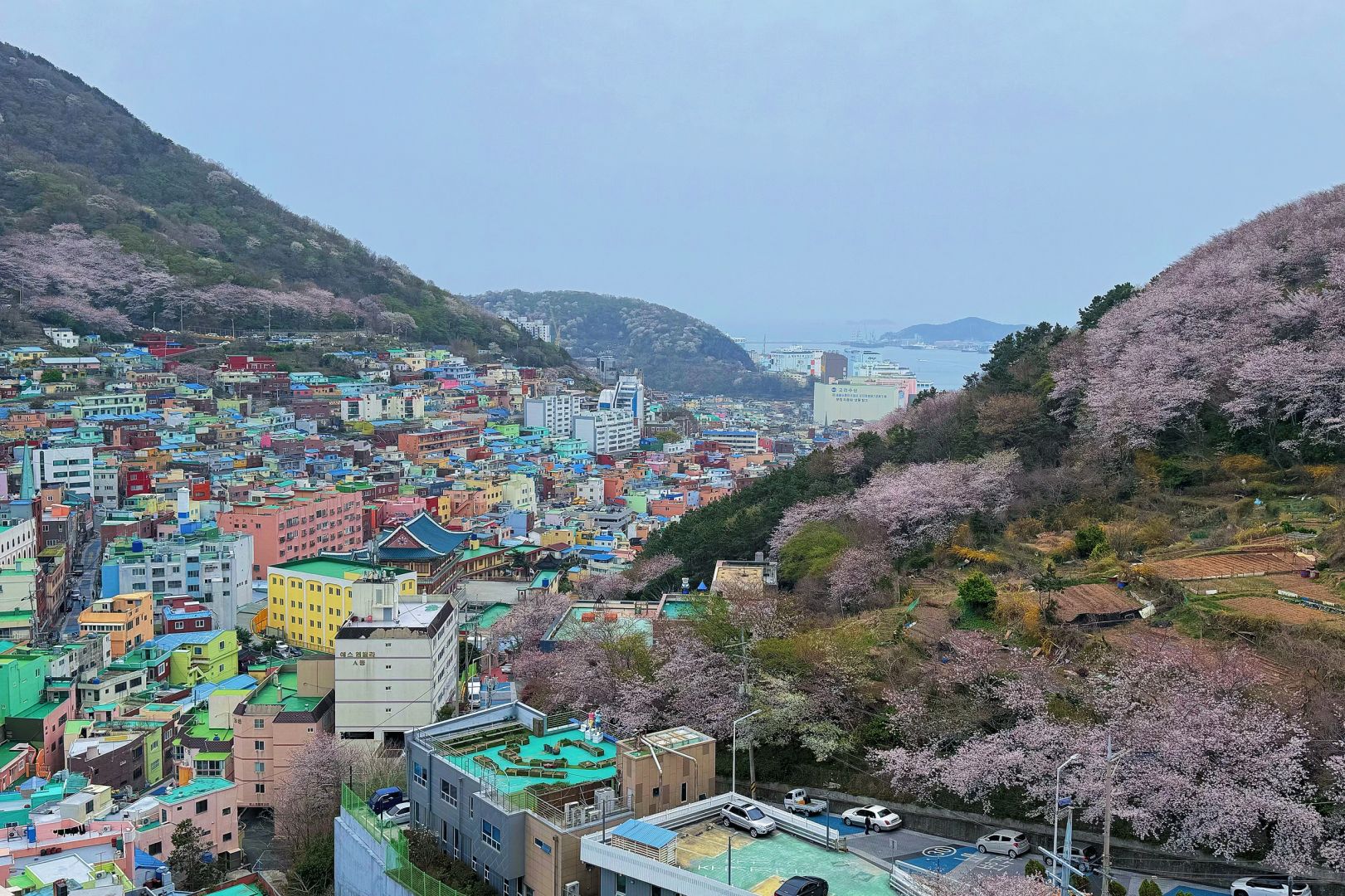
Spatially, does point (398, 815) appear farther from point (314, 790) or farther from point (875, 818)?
point (875, 818)

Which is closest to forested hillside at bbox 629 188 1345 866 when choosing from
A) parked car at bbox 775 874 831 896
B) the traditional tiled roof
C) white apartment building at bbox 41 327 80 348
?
parked car at bbox 775 874 831 896

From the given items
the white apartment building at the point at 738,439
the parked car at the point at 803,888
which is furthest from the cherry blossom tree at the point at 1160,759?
the white apartment building at the point at 738,439

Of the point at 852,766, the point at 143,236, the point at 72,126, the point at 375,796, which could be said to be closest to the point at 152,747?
the point at 375,796

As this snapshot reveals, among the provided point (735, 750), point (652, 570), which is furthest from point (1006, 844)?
point (652, 570)

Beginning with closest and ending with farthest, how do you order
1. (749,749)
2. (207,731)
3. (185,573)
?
(749,749) → (207,731) → (185,573)

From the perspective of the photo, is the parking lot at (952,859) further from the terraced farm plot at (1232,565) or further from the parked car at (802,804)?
the terraced farm plot at (1232,565)

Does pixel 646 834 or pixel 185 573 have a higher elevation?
pixel 646 834
